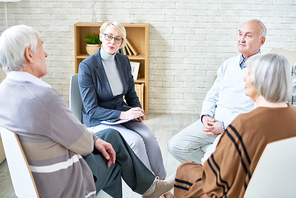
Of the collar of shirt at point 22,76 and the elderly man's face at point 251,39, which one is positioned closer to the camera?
the collar of shirt at point 22,76

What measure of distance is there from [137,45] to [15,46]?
109 inches

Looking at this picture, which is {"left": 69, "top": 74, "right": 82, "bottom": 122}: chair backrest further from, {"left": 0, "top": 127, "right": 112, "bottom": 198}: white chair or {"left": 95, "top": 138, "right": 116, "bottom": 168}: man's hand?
{"left": 0, "top": 127, "right": 112, "bottom": 198}: white chair

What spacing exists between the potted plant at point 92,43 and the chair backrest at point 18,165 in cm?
260

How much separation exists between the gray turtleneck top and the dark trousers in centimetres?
63

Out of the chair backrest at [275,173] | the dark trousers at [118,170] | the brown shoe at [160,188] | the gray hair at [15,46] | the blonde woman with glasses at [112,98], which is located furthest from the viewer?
the blonde woman with glasses at [112,98]

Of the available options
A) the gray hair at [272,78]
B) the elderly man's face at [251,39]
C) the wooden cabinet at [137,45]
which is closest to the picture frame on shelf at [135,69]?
the wooden cabinet at [137,45]

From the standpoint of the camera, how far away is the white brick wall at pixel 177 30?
3740mm

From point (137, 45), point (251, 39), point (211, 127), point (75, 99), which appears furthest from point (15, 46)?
point (137, 45)

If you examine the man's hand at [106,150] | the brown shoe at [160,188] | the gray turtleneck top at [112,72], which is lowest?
the brown shoe at [160,188]

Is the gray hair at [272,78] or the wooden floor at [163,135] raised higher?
the gray hair at [272,78]

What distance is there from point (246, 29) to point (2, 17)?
10.4 feet

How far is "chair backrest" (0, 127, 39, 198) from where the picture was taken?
1.15 metres

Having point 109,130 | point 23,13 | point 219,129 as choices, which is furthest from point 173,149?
point 23,13

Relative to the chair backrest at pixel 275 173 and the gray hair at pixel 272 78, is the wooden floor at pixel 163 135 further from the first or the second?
the gray hair at pixel 272 78
